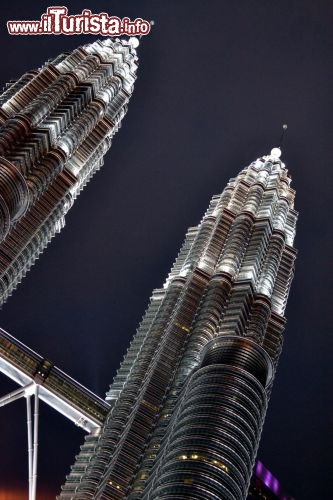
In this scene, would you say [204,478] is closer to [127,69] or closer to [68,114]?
[68,114]

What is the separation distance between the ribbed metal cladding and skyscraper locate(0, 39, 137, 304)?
78.5 feet

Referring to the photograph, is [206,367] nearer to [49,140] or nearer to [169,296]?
[169,296]

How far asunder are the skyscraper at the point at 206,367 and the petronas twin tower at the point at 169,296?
0.15 m

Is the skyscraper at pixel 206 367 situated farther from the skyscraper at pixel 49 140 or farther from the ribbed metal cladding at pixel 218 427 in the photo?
the skyscraper at pixel 49 140

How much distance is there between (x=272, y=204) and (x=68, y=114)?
94.4ft

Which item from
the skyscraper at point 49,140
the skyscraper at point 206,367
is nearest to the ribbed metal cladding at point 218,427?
the skyscraper at point 206,367

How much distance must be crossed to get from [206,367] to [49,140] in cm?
3826

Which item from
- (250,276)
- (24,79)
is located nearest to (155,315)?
(250,276)

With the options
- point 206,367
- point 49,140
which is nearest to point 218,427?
point 206,367

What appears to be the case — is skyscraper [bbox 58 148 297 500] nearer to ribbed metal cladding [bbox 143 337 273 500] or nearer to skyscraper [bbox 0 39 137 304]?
ribbed metal cladding [bbox 143 337 273 500]

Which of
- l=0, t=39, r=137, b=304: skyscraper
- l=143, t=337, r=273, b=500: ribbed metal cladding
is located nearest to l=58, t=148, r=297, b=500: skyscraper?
l=143, t=337, r=273, b=500: ribbed metal cladding

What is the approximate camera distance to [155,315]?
91750 millimetres

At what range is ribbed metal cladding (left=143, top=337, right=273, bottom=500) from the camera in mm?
56875

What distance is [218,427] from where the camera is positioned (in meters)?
62.0
